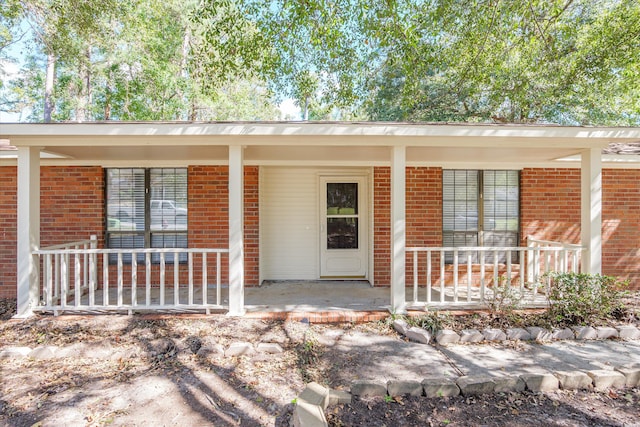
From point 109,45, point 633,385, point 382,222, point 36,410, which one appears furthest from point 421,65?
point 109,45

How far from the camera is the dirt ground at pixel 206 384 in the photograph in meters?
2.65

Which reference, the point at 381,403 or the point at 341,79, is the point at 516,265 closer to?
the point at 381,403

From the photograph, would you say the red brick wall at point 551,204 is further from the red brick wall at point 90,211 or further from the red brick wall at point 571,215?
the red brick wall at point 90,211

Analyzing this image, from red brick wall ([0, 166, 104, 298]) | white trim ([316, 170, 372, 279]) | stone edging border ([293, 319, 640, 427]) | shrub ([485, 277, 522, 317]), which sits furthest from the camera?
white trim ([316, 170, 372, 279])

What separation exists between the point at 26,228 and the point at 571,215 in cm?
848

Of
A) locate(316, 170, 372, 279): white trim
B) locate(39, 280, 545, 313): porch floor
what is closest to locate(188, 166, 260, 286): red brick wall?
locate(39, 280, 545, 313): porch floor

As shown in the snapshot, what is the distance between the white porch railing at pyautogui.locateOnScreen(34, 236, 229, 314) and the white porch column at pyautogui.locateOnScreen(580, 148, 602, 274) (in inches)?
193

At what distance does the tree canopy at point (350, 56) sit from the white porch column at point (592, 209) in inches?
136

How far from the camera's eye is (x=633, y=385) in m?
3.10

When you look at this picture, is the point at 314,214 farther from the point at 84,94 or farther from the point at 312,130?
the point at 84,94

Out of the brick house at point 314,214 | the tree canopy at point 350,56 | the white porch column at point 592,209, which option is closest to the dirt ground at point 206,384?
the brick house at point 314,214

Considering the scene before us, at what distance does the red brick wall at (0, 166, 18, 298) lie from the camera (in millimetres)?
5945

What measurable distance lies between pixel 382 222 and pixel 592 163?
311 centimetres

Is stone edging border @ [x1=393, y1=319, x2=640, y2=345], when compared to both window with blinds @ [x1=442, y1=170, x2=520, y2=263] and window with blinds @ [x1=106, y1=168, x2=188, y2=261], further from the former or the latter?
window with blinds @ [x1=106, y1=168, x2=188, y2=261]
